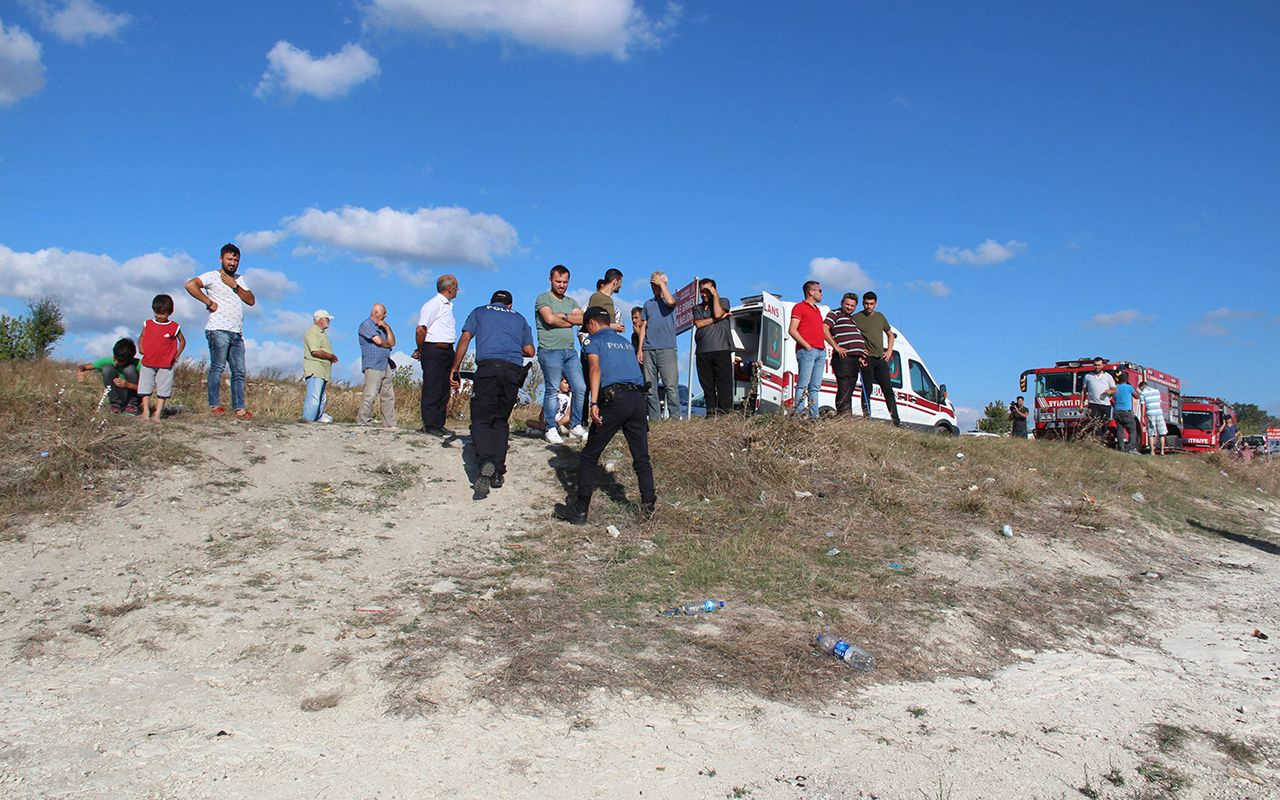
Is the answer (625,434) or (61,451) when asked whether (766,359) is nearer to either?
(625,434)

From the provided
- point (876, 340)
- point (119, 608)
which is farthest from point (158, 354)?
Answer: point (876, 340)

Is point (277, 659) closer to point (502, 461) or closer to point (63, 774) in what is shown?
point (63, 774)

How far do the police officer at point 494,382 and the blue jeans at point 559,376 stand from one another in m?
1.14

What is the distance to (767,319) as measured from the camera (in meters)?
12.5

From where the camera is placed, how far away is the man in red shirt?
10289mm

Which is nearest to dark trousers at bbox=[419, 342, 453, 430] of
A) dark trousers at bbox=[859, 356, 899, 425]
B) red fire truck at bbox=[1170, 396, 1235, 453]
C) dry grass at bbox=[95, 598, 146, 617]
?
dry grass at bbox=[95, 598, 146, 617]

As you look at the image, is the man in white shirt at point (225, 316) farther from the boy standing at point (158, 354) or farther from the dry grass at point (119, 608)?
the dry grass at point (119, 608)

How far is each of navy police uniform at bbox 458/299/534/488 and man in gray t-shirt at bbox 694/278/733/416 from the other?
292cm

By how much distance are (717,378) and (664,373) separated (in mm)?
715

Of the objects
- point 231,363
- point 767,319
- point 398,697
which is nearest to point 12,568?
point 398,697

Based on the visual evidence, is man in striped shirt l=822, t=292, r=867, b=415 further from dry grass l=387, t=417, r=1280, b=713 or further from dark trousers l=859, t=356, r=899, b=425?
dry grass l=387, t=417, r=1280, b=713

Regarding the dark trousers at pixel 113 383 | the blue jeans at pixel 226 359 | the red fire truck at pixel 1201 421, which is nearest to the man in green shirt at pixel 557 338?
the blue jeans at pixel 226 359

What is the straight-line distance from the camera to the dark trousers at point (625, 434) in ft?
22.2

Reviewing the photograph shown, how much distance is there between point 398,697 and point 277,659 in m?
0.81
